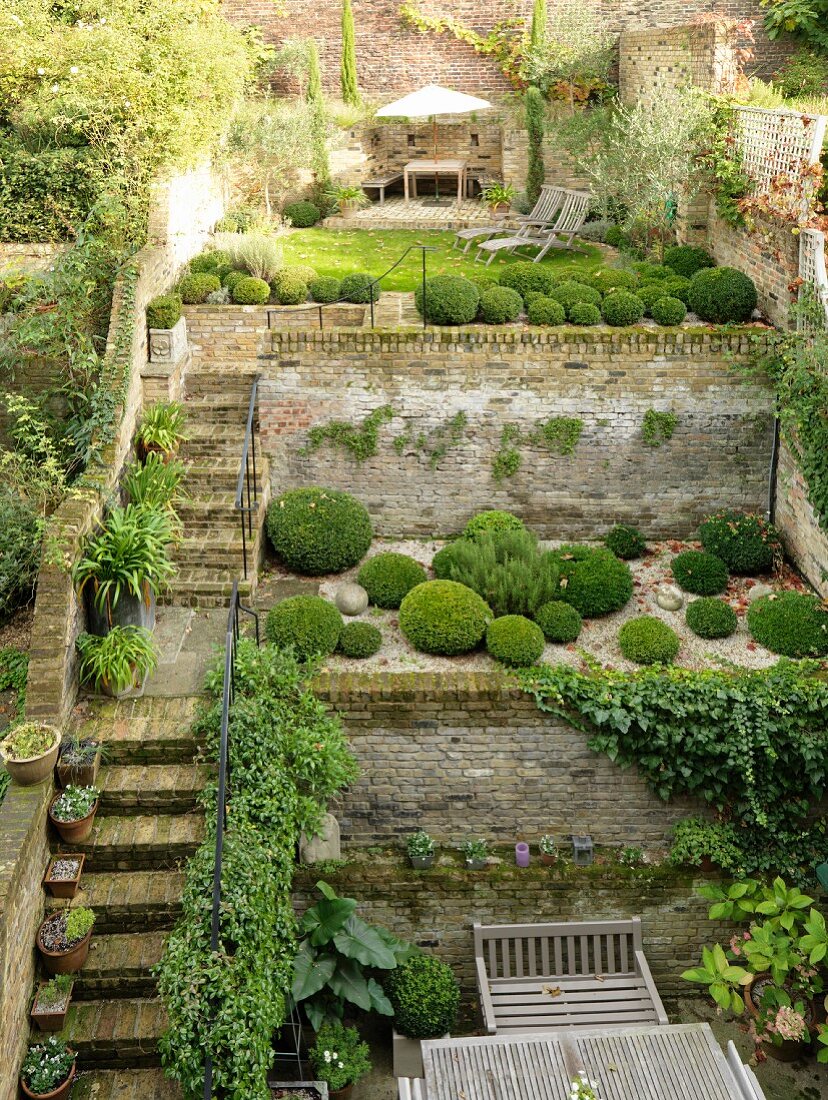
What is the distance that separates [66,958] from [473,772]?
3.81m

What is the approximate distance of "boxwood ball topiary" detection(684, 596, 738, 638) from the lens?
10664 millimetres

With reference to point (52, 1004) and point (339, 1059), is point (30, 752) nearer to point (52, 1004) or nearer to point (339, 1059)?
point (52, 1004)

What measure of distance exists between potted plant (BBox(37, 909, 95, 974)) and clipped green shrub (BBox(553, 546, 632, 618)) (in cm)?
538

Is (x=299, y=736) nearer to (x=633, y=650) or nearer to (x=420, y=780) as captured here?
(x=420, y=780)

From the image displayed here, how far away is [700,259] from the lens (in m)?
13.9

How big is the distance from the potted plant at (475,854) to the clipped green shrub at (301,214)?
441 inches

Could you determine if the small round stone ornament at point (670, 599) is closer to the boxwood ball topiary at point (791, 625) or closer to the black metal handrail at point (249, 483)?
the boxwood ball topiary at point (791, 625)

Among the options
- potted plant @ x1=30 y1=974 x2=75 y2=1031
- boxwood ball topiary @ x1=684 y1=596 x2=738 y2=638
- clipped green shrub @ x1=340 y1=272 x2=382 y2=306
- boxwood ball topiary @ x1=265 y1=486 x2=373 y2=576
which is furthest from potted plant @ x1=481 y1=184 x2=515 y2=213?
potted plant @ x1=30 y1=974 x2=75 y2=1031

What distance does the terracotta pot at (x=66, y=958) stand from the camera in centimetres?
789

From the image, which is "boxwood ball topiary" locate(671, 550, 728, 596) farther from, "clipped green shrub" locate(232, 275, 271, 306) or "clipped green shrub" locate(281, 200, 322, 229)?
"clipped green shrub" locate(281, 200, 322, 229)

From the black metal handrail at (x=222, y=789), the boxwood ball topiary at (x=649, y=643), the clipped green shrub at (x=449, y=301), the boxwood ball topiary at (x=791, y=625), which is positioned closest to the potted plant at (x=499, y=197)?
the clipped green shrub at (x=449, y=301)

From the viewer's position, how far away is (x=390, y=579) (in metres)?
11.1

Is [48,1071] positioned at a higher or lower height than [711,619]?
lower

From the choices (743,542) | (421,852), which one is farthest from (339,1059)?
(743,542)
